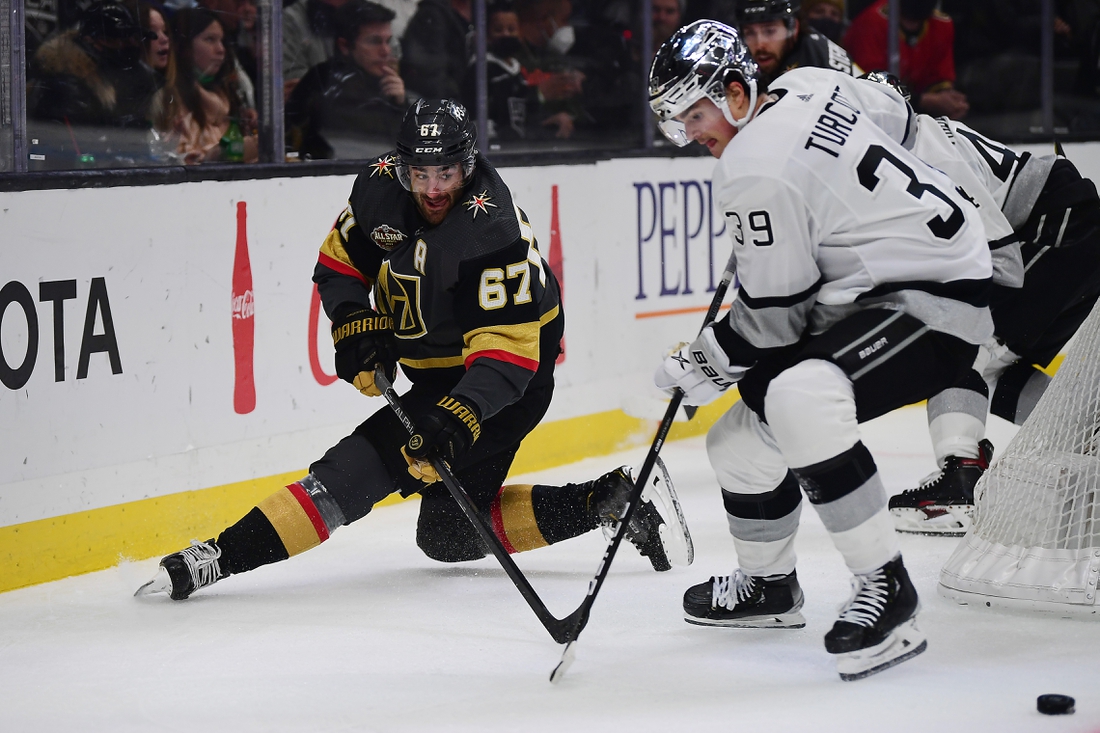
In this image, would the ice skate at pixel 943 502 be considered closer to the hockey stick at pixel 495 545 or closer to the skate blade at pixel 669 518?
the skate blade at pixel 669 518

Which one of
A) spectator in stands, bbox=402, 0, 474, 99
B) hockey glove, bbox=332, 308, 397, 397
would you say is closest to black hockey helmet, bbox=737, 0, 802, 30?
spectator in stands, bbox=402, 0, 474, 99

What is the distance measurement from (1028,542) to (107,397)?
2068 mm

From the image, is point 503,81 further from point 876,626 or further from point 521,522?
point 876,626

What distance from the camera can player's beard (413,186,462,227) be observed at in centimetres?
294

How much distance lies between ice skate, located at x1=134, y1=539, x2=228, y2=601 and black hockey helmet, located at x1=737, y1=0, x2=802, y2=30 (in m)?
2.28

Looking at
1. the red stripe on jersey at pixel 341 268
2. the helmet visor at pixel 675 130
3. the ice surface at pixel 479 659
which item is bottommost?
the ice surface at pixel 479 659

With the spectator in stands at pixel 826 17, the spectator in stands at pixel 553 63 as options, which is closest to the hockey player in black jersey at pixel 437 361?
the spectator in stands at pixel 553 63

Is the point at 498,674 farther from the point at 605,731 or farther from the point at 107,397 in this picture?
the point at 107,397

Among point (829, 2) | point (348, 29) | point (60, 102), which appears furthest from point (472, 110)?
point (829, 2)

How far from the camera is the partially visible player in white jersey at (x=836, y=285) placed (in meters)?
2.39

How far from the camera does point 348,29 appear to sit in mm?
4281

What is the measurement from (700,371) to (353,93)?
6.77ft

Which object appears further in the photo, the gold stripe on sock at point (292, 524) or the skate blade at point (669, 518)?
the skate blade at point (669, 518)

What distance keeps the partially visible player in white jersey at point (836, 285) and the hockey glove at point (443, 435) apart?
1.63 ft
